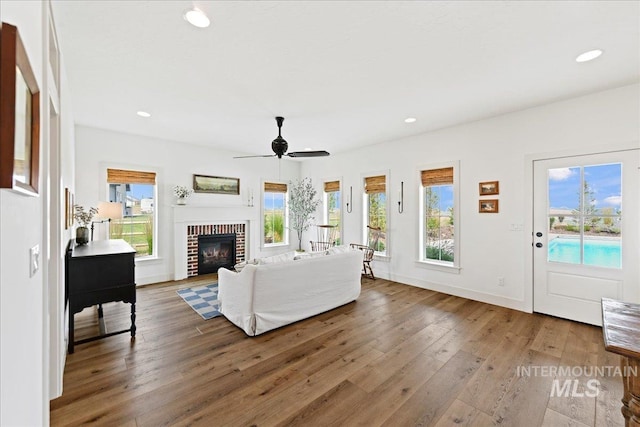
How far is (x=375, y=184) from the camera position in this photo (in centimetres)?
562

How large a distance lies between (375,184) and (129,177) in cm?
454

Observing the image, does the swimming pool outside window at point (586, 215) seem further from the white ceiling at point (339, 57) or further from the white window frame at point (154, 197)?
the white window frame at point (154, 197)

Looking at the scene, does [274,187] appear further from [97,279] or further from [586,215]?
[586,215]

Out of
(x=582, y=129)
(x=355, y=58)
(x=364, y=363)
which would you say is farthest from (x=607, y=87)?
(x=364, y=363)

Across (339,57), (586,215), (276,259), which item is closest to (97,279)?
(276,259)

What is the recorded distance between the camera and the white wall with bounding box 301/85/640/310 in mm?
3230

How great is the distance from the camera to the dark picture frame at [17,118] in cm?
72

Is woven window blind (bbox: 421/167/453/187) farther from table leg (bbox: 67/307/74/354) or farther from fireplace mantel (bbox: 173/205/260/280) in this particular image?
table leg (bbox: 67/307/74/354)

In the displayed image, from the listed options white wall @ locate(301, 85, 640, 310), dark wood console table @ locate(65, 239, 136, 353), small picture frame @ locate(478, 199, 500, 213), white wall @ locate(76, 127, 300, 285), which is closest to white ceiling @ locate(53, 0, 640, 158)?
white wall @ locate(301, 85, 640, 310)

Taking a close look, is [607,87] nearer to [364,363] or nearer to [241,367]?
[364,363]

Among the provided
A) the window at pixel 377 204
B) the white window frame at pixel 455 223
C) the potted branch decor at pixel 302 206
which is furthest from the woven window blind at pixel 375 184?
the potted branch decor at pixel 302 206

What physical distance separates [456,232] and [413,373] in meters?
2.72

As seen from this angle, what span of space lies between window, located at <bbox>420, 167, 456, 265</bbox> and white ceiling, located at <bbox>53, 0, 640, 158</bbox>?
3.34 feet

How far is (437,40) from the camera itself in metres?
2.22
